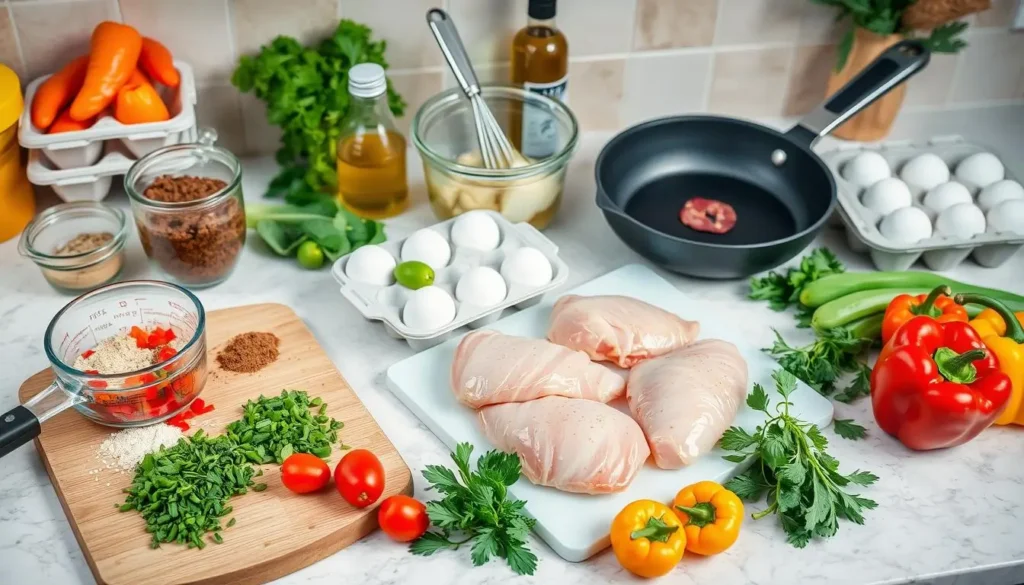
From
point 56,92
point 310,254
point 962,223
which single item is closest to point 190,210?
point 310,254

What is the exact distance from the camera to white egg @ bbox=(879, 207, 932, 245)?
5.07ft

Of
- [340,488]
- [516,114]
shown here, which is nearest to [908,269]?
[516,114]

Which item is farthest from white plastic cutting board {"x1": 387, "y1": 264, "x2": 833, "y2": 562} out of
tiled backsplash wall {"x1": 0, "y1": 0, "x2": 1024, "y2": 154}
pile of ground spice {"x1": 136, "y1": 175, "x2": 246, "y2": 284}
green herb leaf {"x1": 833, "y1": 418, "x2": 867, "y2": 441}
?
tiled backsplash wall {"x1": 0, "y1": 0, "x2": 1024, "y2": 154}

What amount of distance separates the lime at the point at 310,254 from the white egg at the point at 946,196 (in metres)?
0.98

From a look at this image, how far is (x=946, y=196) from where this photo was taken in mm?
1604

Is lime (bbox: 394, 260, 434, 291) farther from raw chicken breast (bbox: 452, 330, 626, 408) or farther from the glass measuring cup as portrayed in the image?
the glass measuring cup

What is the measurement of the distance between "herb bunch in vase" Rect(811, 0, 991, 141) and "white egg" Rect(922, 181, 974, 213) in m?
0.25

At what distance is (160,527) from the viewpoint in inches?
43.9

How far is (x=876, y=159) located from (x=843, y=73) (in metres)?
0.24

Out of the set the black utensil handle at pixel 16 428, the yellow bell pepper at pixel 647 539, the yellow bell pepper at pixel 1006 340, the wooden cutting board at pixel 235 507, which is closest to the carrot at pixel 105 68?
the wooden cutting board at pixel 235 507

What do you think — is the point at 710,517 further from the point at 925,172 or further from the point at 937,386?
the point at 925,172

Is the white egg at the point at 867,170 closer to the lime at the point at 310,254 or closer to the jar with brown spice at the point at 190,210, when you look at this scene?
the lime at the point at 310,254

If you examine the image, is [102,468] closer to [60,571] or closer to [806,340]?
[60,571]

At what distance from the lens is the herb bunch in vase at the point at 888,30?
164 cm
